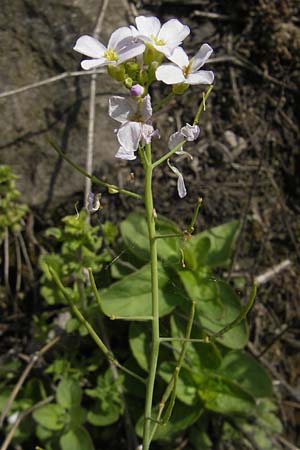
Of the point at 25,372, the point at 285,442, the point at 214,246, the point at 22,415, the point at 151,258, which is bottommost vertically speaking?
the point at 285,442

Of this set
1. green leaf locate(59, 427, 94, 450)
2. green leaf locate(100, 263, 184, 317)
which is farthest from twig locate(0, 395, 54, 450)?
green leaf locate(100, 263, 184, 317)

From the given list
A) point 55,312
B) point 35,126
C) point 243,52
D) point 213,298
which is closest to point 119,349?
point 55,312

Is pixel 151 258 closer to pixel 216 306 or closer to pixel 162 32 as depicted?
pixel 162 32

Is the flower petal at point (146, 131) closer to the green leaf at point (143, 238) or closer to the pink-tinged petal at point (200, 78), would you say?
the pink-tinged petal at point (200, 78)

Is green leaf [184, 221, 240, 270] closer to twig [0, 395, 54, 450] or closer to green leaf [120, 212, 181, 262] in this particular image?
Result: green leaf [120, 212, 181, 262]

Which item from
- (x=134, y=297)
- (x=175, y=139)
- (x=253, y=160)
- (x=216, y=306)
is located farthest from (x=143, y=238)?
(x=175, y=139)

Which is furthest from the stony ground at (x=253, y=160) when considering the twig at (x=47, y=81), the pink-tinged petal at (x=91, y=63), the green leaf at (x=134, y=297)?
the pink-tinged petal at (x=91, y=63)

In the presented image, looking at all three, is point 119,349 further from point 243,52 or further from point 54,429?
point 243,52
